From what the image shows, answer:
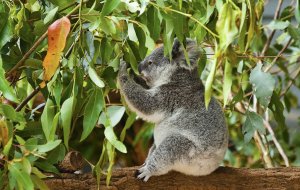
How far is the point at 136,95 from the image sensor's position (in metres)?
2.71

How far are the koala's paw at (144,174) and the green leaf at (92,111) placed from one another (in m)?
0.54

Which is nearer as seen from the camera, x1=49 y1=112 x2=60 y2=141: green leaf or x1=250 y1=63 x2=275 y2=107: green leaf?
x1=49 y1=112 x2=60 y2=141: green leaf

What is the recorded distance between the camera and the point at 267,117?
12.7 ft

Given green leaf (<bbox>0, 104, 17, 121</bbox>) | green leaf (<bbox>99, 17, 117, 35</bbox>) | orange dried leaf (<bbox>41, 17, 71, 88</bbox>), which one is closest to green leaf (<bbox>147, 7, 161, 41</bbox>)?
green leaf (<bbox>99, 17, 117, 35</bbox>)

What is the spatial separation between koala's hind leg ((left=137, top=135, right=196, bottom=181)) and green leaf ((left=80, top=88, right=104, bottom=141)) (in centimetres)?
56

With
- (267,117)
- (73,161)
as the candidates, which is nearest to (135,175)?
(73,161)

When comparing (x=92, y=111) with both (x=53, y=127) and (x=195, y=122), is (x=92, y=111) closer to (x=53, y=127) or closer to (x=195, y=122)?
(x=53, y=127)

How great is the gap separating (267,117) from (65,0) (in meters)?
2.07

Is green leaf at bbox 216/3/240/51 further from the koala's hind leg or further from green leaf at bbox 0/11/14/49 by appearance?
the koala's hind leg

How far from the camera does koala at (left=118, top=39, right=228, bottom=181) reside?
257 centimetres

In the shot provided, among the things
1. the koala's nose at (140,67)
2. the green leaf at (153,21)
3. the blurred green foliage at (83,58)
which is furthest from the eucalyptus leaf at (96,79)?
the koala's nose at (140,67)

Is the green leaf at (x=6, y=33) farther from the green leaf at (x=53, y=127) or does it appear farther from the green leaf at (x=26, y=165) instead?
the green leaf at (x=26, y=165)

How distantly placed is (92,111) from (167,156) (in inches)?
24.4

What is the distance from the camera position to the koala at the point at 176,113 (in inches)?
101
